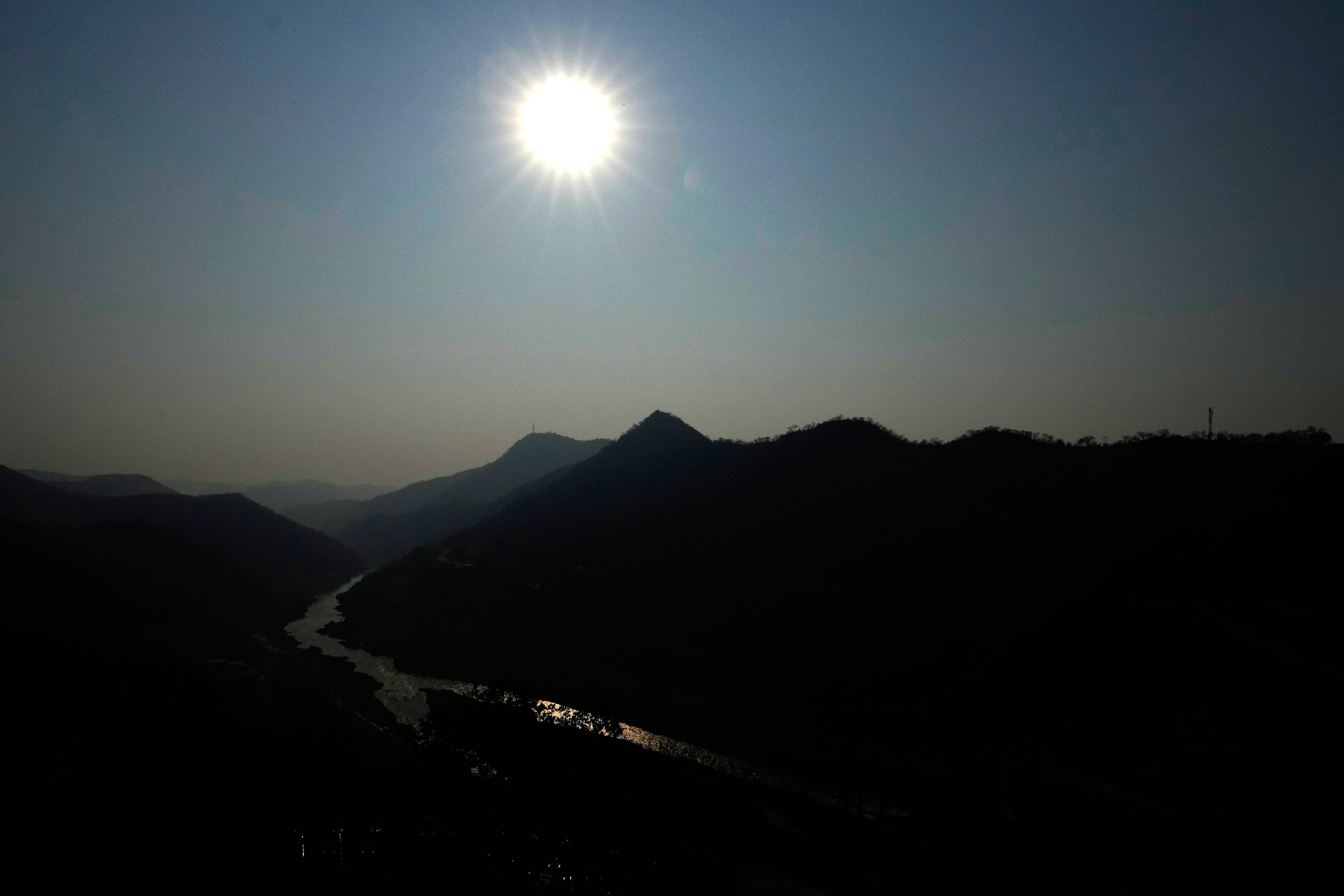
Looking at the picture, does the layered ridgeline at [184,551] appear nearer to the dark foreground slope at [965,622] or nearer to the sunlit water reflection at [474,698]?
the sunlit water reflection at [474,698]

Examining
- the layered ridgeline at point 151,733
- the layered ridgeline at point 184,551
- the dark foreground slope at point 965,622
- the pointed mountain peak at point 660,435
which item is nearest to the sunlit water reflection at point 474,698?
the dark foreground slope at point 965,622

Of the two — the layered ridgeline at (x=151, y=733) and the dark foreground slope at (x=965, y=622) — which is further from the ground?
the dark foreground slope at (x=965, y=622)

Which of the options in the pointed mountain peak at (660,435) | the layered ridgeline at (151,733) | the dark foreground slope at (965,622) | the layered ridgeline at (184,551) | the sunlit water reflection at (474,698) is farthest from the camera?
the pointed mountain peak at (660,435)

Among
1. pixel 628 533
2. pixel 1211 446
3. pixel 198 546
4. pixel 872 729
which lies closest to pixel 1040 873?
pixel 872 729

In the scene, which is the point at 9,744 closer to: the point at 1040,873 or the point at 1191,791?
the point at 1040,873

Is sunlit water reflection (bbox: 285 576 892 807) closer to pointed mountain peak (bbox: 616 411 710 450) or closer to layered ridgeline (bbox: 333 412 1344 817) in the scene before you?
layered ridgeline (bbox: 333 412 1344 817)

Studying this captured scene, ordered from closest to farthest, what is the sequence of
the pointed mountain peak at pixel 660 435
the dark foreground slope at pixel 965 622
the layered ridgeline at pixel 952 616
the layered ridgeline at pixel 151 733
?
1. the layered ridgeline at pixel 151 733
2. the dark foreground slope at pixel 965 622
3. the layered ridgeline at pixel 952 616
4. the pointed mountain peak at pixel 660 435

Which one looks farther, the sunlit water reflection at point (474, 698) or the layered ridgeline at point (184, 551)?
the layered ridgeline at point (184, 551)
